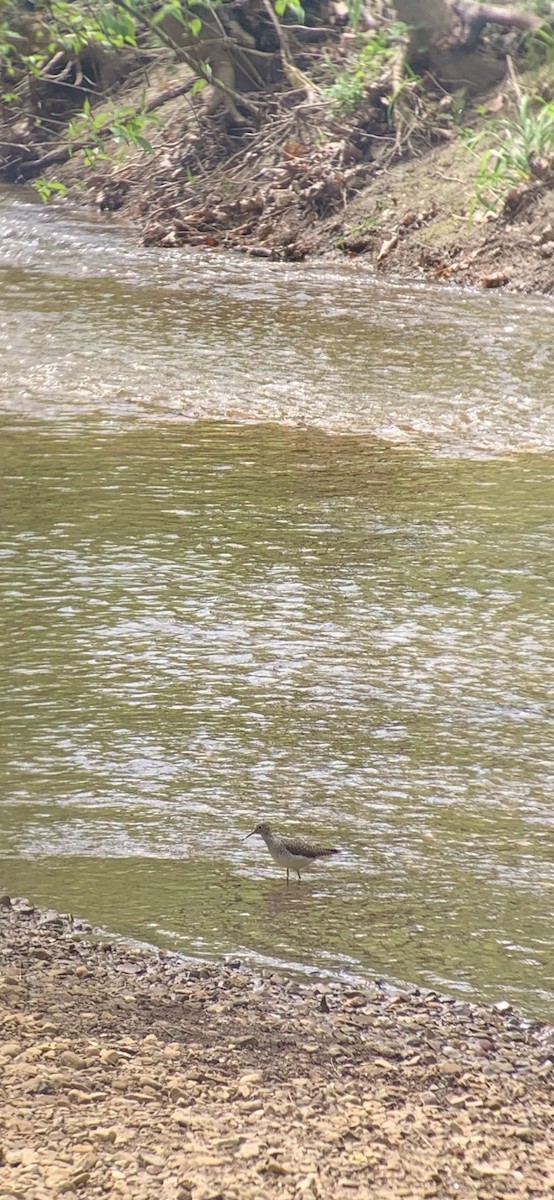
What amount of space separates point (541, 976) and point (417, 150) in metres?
12.2

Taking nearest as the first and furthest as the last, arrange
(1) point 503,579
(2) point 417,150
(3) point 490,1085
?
(3) point 490,1085 < (1) point 503,579 < (2) point 417,150

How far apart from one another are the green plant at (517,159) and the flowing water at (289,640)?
2697mm

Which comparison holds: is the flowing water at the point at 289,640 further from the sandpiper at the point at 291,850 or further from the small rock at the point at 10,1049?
the small rock at the point at 10,1049

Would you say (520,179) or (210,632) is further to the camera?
(520,179)

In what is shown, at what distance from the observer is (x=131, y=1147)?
2.87m

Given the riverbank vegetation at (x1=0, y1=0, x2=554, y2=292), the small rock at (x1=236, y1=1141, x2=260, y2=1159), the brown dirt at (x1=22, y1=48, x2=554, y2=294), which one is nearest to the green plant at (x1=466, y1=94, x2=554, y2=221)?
the riverbank vegetation at (x1=0, y1=0, x2=554, y2=292)

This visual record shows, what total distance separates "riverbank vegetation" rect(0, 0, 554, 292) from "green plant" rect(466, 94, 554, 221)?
0.06 ft

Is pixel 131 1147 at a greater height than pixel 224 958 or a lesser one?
greater

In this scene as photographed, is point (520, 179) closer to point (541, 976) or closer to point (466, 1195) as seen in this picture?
point (541, 976)

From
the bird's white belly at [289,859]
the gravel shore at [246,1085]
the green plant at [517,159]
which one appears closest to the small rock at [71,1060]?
the gravel shore at [246,1085]

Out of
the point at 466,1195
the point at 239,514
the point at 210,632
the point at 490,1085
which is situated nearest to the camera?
the point at 466,1195

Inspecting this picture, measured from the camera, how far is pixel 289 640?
576 centimetres

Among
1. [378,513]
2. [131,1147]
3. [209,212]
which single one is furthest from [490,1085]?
[209,212]

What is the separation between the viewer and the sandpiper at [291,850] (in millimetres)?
4074
